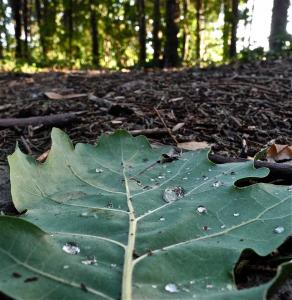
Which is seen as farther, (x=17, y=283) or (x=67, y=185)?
(x=67, y=185)

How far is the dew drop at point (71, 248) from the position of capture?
747 millimetres

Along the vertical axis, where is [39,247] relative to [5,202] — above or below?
above

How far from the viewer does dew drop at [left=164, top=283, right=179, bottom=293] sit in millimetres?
639

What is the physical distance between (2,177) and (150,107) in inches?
47.2

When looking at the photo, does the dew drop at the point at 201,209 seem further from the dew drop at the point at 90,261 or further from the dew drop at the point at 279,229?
the dew drop at the point at 90,261

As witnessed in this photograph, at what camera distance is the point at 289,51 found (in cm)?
644

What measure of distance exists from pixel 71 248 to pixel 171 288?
211mm

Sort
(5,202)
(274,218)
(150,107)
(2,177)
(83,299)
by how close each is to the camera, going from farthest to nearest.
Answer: (150,107) < (2,177) < (5,202) < (274,218) < (83,299)

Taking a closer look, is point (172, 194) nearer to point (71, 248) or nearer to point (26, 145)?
point (71, 248)

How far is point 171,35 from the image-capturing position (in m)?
7.87

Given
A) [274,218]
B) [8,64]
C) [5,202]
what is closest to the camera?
[274,218]

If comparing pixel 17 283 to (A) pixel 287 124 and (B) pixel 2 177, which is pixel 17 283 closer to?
(B) pixel 2 177

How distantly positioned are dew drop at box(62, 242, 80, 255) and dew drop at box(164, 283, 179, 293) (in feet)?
0.61

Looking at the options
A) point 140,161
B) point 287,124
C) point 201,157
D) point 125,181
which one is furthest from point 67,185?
point 287,124
